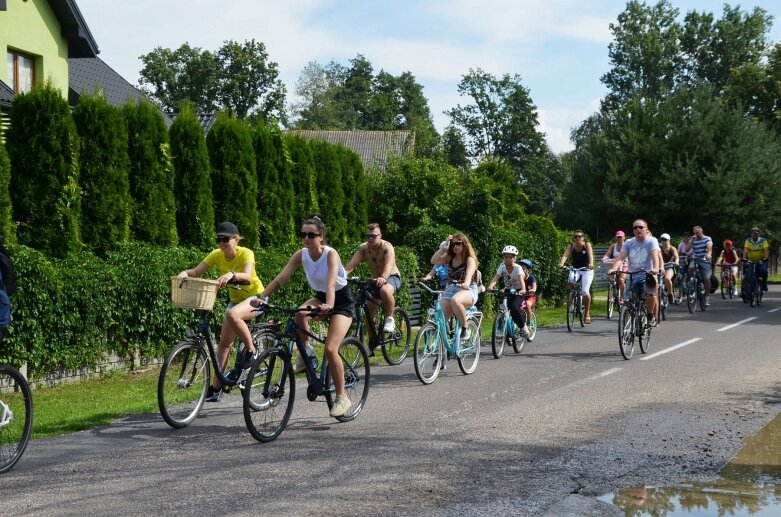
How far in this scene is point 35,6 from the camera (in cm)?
2370

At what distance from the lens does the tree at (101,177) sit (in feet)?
47.5

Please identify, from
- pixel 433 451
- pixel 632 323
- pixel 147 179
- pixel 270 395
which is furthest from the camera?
pixel 147 179

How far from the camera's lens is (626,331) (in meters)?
14.2

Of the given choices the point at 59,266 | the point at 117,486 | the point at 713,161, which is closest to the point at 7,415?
the point at 117,486

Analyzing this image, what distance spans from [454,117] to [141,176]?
241ft

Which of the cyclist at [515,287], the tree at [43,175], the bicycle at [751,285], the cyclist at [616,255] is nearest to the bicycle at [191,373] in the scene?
the tree at [43,175]

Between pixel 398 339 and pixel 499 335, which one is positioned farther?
pixel 499 335

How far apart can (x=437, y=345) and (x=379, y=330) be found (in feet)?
5.50

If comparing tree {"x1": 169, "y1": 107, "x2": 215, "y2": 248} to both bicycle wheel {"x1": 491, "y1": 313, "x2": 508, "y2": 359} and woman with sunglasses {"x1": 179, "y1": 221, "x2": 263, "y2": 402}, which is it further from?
woman with sunglasses {"x1": 179, "y1": 221, "x2": 263, "y2": 402}

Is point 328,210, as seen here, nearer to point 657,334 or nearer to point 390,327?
point 657,334

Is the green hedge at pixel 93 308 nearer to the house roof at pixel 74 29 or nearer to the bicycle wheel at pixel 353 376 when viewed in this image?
the bicycle wheel at pixel 353 376

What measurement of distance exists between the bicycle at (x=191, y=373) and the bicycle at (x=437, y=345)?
2.77 m

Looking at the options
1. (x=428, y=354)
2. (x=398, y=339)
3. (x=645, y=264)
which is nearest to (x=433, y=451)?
(x=428, y=354)

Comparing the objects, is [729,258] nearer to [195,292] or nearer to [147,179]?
[147,179]
